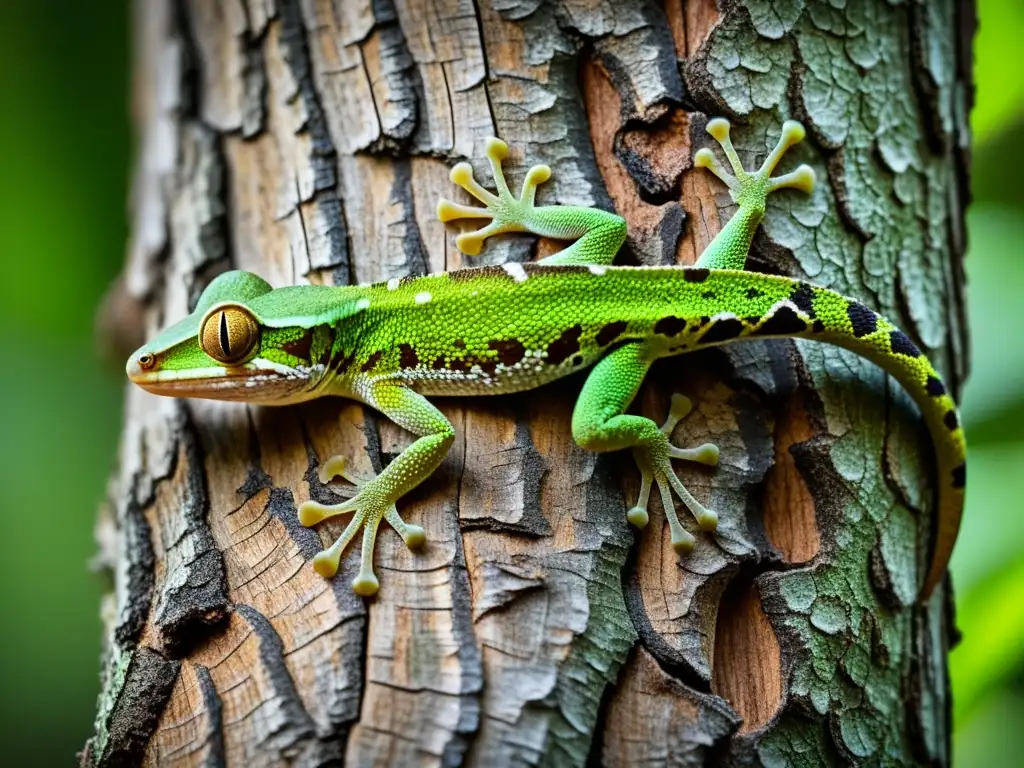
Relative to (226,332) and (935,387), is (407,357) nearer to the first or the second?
(226,332)

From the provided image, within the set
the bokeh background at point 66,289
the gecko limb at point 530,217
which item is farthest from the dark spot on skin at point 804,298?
the bokeh background at point 66,289

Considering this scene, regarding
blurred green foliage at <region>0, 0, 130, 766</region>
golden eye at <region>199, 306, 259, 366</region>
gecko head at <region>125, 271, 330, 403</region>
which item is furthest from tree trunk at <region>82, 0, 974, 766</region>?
blurred green foliage at <region>0, 0, 130, 766</region>

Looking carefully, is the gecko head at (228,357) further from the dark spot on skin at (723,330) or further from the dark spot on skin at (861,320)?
the dark spot on skin at (861,320)

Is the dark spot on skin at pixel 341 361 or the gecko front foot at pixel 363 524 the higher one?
the dark spot on skin at pixel 341 361

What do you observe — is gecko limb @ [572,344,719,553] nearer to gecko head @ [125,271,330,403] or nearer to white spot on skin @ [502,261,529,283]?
white spot on skin @ [502,261,529,283]

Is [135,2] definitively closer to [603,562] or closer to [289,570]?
[289,570]

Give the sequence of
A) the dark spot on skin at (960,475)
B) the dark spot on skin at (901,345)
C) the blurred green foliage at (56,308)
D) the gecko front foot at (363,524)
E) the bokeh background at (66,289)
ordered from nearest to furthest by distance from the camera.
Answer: the gecko front foot at (363,524)
the dark spot on skin at (901,345)
the dark spot on skin at (960,475)
the bokeh background at (66,289)
the blurred green foliage at (56,308)
